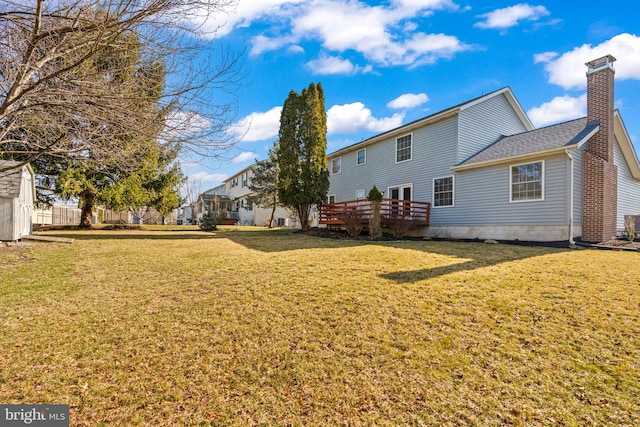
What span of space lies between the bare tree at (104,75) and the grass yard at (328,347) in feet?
7.52

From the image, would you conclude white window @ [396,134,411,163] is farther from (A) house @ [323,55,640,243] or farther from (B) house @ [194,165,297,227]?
(B) house @ [194,165,297,227]

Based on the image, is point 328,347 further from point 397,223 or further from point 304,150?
point 304,150

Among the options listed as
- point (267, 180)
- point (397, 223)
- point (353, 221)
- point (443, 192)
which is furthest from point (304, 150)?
point (267, 180)

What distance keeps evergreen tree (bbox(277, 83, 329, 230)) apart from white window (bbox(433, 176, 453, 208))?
5497 millimetres

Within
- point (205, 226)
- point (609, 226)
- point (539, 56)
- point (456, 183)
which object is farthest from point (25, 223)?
point (609, 226)

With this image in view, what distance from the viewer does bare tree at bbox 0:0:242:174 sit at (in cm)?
351

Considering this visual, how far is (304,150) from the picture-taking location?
16688 mm

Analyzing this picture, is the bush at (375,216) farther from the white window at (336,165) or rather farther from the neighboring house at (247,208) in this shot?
the neighboring house at (247,208)

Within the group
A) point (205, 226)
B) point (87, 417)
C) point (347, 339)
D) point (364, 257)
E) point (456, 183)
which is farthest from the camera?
point (205, 226)

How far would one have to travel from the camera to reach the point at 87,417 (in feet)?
8.14

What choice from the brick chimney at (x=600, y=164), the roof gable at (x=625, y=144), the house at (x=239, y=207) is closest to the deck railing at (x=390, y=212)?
the brick chimney at (x=600, y=164)

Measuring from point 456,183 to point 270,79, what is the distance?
413 inches

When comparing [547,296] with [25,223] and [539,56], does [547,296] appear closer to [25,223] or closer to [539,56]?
[539,56]

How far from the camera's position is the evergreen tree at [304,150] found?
16.5 m
